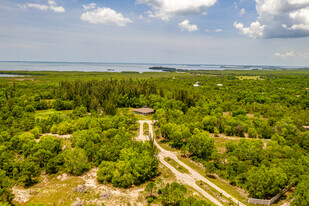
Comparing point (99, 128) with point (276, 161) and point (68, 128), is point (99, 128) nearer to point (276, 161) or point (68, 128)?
point (68, 128)

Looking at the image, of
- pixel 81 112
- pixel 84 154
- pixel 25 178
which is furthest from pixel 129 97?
pixel 25 178

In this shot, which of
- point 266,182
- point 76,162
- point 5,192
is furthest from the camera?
point 76,162

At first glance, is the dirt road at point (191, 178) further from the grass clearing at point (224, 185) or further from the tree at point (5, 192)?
the tree at point (5, 192)

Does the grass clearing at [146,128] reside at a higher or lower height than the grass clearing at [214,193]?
higher

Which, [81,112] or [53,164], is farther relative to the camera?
[81,112]

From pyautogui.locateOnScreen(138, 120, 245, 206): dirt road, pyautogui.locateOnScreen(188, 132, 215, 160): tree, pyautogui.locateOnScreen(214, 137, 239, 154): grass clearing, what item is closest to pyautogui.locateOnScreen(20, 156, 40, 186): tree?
pyautogui.locateOnScreen(138, 120, 245, 206): dirt road

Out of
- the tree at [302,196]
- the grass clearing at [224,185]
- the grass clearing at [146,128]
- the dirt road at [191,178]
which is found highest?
the tree at [302,196]

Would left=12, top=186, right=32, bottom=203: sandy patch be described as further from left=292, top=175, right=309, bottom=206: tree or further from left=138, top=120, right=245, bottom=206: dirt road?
left=292, top=175, right=309, bottom=206: tree

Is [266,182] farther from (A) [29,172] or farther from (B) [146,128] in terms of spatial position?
(A) [29,172]

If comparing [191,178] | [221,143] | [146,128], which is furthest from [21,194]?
[221,143]

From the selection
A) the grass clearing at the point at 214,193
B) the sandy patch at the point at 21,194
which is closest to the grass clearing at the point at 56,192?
the sandy patch at the point at 21,194

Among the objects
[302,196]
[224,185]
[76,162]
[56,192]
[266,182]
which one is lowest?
[224,185]
